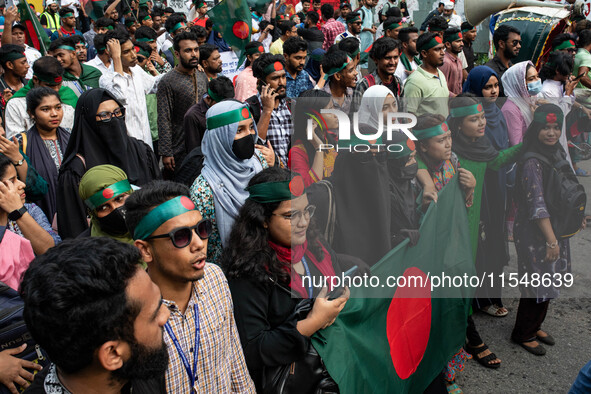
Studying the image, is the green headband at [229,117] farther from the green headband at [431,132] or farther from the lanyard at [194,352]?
the lanyard at [194,352]

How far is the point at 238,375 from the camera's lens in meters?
2.13

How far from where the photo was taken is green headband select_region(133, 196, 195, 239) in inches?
80.5

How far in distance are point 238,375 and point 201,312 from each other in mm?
346

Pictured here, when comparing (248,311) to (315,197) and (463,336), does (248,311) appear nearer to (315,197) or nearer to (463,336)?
(315,197)

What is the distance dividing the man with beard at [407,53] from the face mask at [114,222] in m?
5.26

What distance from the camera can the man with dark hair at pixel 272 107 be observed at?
4539 millimetres

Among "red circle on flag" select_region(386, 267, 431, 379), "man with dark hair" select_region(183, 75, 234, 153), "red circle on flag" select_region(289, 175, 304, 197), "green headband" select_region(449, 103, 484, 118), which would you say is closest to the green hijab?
"red circle on flag" select_region(289, 175, 304, 197)

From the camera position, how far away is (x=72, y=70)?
5863 mm

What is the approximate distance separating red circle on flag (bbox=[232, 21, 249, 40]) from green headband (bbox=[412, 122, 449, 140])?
150 inches

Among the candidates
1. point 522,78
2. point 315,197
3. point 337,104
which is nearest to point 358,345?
point 315,197

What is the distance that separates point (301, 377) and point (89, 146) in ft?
7.29

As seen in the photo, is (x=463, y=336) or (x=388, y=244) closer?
(x=388, y=244)

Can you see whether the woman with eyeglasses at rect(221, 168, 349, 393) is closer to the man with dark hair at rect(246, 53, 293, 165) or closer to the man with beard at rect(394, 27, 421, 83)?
the man with dark hair at rect(246, 53, 293, 165)

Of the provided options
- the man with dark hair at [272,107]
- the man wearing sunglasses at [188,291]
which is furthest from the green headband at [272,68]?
the man wearing sunglasses at [188,291]
